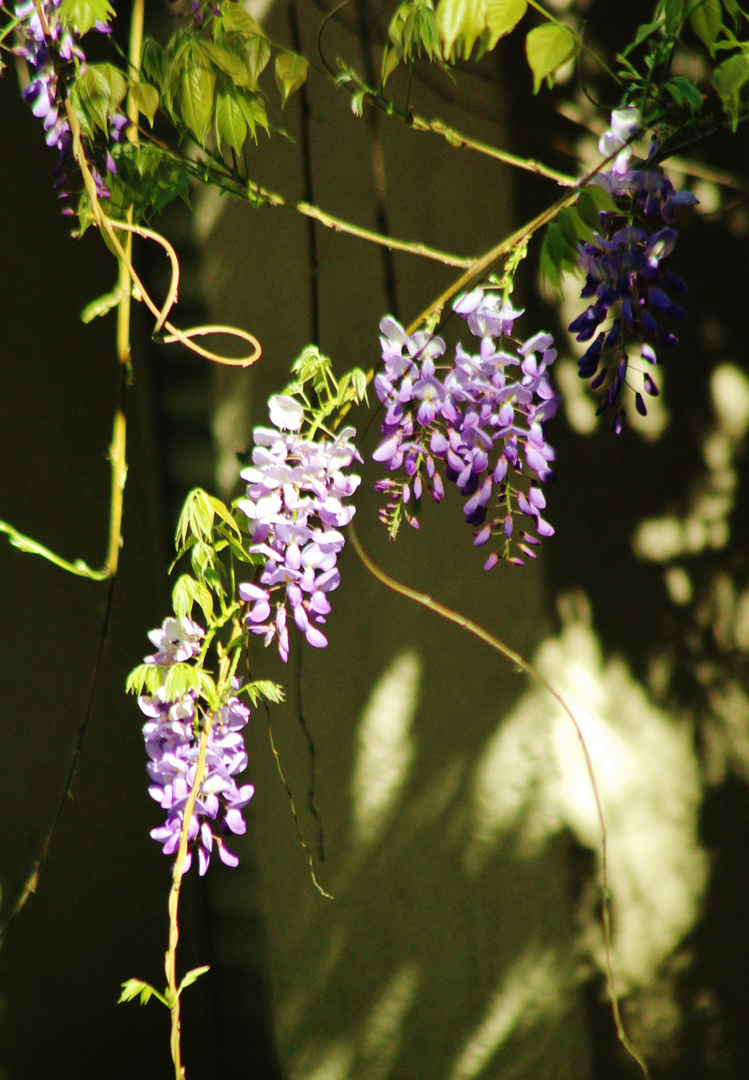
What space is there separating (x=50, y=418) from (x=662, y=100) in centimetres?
132

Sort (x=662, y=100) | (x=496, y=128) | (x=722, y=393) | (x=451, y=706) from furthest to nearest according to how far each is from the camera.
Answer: (x=451, y=706), (x=722, y=393), (x=496, y=128), (x=662, y=100)

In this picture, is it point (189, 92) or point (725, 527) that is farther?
point (725, 527)

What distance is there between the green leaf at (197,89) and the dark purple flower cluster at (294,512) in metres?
0.36

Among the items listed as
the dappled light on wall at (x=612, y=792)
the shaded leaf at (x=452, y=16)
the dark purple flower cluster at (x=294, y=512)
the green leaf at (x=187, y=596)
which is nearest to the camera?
the shaded leaf at (x=452, y=16)

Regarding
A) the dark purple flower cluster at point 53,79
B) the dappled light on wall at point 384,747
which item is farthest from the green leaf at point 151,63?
the dappled light on wall at point 384,747

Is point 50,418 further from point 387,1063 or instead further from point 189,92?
point 387,1063

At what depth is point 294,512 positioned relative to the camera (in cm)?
94

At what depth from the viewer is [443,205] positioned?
1633mm

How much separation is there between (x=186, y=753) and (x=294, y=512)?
0.33 m

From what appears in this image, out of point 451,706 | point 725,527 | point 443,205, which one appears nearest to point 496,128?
point 443,205

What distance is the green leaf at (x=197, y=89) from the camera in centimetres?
96

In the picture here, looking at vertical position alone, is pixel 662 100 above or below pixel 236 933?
above

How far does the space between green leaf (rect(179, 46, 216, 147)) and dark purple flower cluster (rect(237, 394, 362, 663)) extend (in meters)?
0.36

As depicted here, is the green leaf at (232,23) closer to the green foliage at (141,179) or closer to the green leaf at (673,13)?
the green foliage at (141,179)
